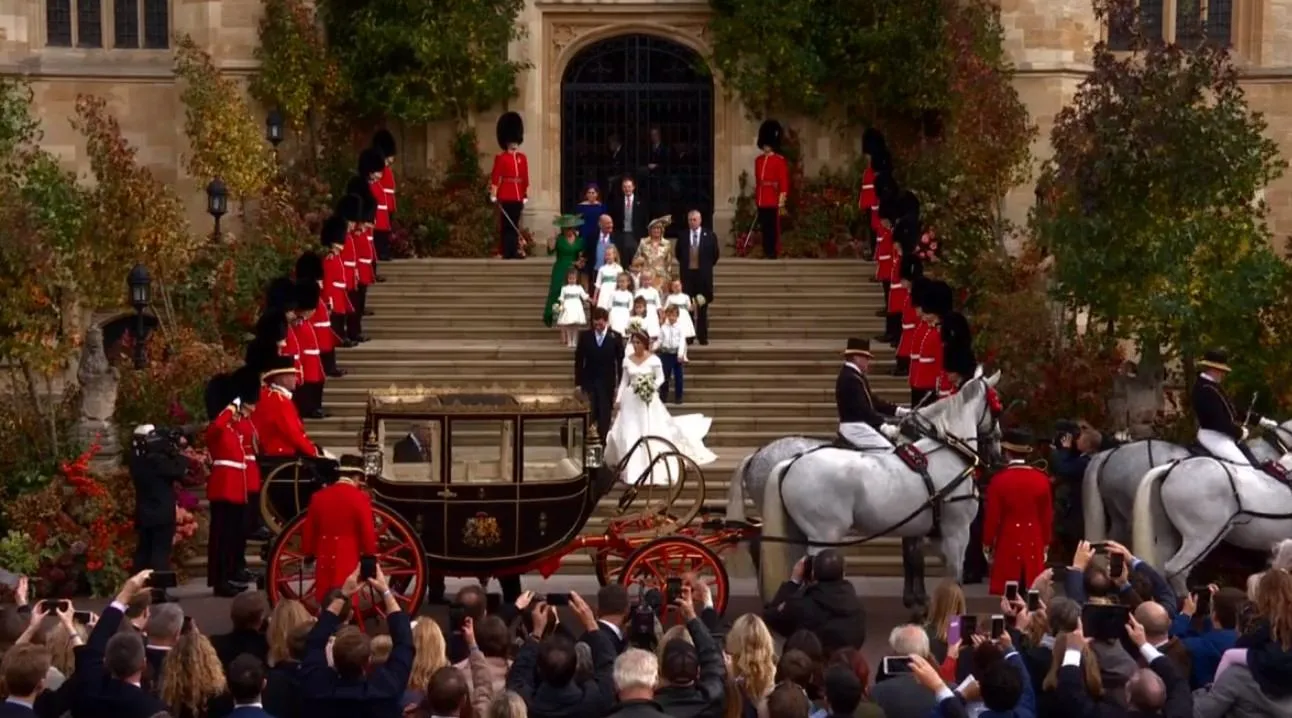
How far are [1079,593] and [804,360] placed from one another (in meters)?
13.4

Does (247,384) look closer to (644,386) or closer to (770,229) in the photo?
(644,386)

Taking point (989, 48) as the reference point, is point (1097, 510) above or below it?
below

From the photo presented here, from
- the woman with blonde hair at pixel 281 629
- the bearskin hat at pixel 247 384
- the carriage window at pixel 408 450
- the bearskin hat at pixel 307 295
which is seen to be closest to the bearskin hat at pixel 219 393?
the bearskin hat at pixel 247 384

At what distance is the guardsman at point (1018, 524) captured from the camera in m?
19.1

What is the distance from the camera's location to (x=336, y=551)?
17.6 metres

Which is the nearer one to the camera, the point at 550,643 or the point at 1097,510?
the point at 550,643

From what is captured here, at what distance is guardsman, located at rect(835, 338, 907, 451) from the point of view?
770 inches

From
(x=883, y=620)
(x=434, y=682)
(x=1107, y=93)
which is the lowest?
(x=883, y=620)

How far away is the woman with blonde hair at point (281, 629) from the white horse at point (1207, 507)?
27.8ft

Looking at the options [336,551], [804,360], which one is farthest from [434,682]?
A: [804,360]

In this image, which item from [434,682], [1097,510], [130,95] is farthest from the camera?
[130,95]

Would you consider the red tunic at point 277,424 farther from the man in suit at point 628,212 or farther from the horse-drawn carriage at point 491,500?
the man in suit at point 628,212

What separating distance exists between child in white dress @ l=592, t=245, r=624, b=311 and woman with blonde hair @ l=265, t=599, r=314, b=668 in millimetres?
14925

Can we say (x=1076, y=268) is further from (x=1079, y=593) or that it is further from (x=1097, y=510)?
(x=1079, y=593)
